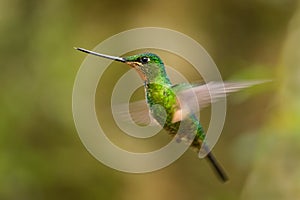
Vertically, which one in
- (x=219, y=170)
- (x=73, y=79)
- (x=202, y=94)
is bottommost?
(x=219, y=170)

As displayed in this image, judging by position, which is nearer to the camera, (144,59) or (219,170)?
(144,59)

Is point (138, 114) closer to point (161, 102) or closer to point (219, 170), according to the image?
point (161, 102)

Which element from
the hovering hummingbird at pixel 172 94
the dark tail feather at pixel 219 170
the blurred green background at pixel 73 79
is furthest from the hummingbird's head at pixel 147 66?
the blurred green background at pixel 73 79

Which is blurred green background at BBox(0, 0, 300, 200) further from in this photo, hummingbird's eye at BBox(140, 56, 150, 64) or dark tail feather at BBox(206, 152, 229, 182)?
hummingbird's eye at BBox(140, 56, 150, 64)

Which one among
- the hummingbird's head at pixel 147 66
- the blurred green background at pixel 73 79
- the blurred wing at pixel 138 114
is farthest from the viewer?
the blurred green background at pixel 73 79

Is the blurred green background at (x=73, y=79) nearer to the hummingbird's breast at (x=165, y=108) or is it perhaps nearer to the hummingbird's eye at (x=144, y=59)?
the hummingbird's breast at (x=165, y=108)

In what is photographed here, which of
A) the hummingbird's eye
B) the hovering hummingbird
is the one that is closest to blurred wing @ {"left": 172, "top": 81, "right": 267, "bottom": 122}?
the hovering hummingbird

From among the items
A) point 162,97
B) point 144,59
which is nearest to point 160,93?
point 162,97
